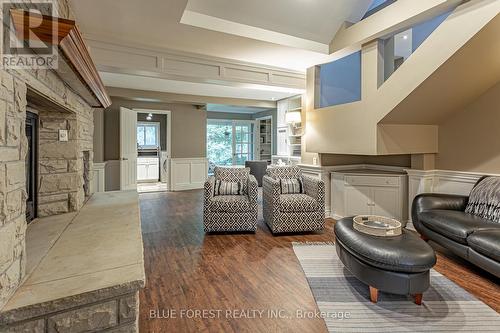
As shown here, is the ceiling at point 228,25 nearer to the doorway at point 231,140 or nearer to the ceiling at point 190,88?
the ceiling at point 190,88

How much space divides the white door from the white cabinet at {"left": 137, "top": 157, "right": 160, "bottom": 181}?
227 centimetres

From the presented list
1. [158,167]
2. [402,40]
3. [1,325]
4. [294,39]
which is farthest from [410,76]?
[158,167]

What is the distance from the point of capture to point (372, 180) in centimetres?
405

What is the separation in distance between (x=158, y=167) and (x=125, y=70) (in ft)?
19.5

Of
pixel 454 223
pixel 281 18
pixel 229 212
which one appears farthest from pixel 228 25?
pixel 454 223

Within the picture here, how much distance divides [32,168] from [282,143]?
562cm

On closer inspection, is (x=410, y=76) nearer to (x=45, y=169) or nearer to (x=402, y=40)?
(x=402, y=40)

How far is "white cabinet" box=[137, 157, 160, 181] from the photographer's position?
28.6 feet

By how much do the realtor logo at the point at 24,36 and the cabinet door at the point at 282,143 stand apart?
231 inches

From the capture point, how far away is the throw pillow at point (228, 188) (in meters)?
3.91

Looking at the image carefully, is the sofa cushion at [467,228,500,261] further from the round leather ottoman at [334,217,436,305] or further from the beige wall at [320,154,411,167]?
the beige wall at [320,154,411,167]

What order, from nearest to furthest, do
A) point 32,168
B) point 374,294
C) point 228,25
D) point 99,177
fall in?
point 374,294, point 32,168, point 228,25, point 99,177

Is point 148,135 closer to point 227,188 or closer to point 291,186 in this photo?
point 227,188

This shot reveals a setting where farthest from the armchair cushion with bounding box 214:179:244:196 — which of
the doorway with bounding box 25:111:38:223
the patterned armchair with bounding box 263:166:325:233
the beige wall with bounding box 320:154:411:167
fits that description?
the doorway with bounding box 25:111:38:223
